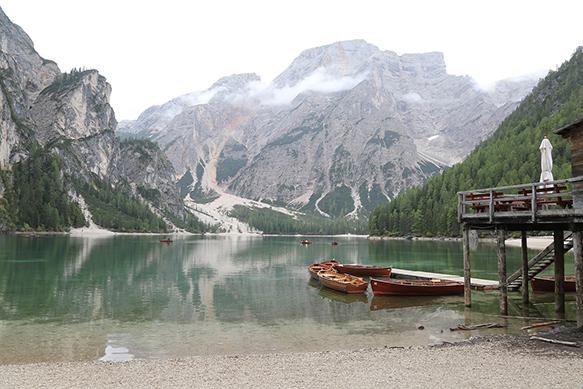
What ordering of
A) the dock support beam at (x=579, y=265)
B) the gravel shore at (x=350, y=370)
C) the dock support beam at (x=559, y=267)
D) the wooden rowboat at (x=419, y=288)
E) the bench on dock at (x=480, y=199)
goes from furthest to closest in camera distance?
the wooden rowboat at (x=419, y=288) → the bench on dock at (x=480, y=199) → the dock support beam at (x=559, y=267) → the dock support beam at (x=579, y=265) → the gravel shore at (x=350, y=370)

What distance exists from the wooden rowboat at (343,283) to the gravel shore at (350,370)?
2178 centimetres

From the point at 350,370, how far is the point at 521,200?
52.7ft

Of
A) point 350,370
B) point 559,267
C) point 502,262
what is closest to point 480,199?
point 502,262

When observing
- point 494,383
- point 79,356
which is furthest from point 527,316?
point 79,356

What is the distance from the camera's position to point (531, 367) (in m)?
16.2

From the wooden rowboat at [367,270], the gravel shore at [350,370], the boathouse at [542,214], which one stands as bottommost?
the wooden rowboat at [367,270]

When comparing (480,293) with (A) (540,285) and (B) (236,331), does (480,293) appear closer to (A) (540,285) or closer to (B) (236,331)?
(A) (540,285)

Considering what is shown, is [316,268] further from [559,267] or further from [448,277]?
[559,267]

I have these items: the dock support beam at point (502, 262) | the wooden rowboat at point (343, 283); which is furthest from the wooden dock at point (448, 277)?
the dock support beam at point (502, 262)

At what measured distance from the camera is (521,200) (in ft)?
82.0

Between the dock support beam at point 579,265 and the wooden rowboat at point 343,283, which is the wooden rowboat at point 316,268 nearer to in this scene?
the wooden rowboat at point 343,283

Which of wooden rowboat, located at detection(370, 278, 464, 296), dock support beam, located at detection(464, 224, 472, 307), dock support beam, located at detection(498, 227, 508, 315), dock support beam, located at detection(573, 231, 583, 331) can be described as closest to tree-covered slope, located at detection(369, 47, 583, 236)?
wooden rowboat, located at detection(370, 278, 464, 296)

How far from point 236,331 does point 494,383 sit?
17369mm

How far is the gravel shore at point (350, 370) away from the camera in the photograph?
15070mm
